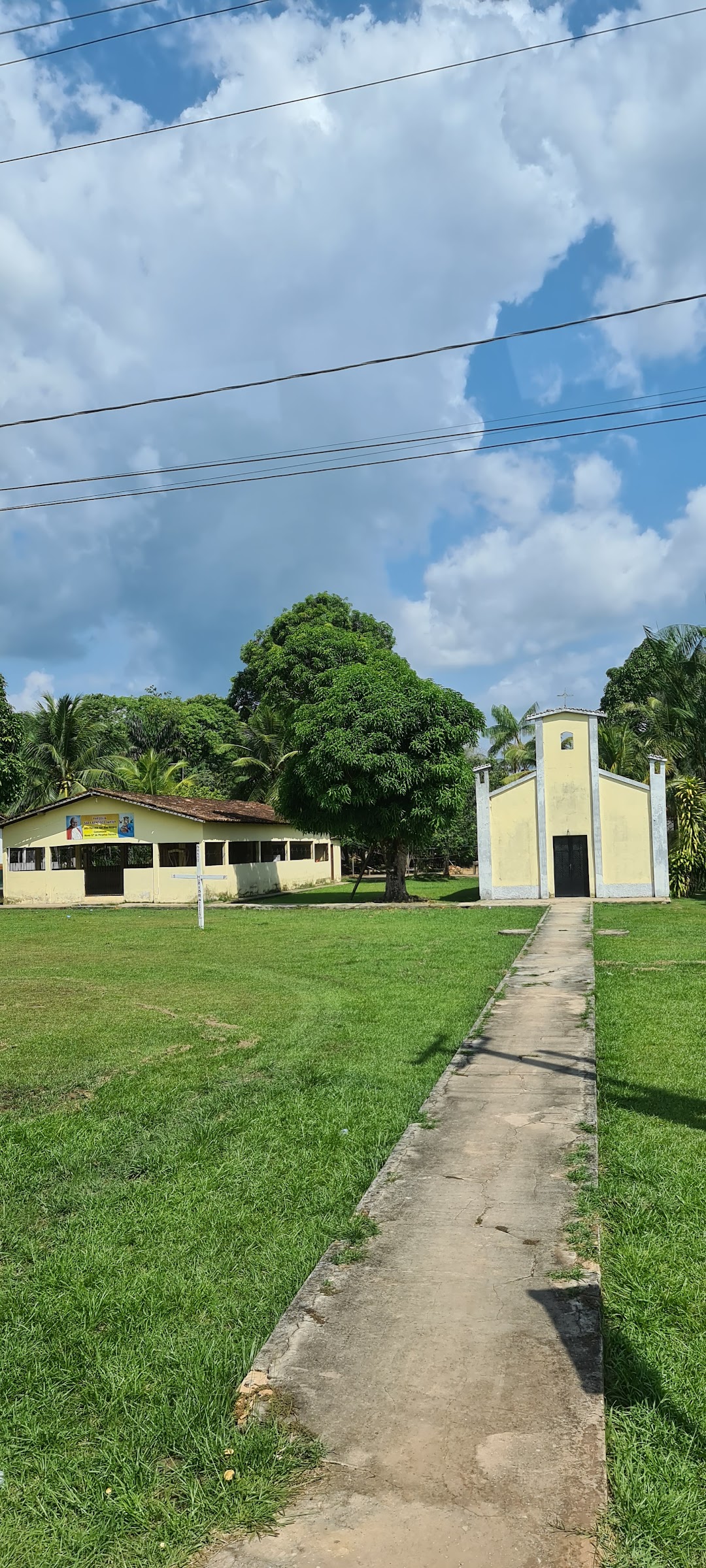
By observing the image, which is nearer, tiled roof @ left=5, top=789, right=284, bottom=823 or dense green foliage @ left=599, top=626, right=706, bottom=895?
dense green foliage @ left=599, top=626, right=706, bottom=895

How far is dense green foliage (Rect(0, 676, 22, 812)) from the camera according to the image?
32188 millimetres

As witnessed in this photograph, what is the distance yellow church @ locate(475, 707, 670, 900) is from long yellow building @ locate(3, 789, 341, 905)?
9.84m

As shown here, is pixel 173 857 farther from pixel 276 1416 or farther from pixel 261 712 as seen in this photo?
pixel 276 1416

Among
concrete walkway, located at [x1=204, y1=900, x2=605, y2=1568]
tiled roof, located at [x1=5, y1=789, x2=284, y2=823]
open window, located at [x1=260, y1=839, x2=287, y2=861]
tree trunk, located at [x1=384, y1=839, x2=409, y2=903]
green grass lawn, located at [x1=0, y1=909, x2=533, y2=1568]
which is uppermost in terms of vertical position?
tiled roof, located at [x1=5, y1=789, x2=284, y2=823]

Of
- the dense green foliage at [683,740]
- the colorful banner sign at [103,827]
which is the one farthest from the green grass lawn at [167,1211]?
the colorful banner sign at [103,827]

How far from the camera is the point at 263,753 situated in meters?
43.1

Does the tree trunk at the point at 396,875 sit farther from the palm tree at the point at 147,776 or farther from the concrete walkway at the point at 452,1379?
the concrete walkway at the point at 452,1379

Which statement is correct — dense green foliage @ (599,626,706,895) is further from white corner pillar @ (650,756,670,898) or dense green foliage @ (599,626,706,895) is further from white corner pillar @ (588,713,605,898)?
white corner pillar @ (588,713,605,898)

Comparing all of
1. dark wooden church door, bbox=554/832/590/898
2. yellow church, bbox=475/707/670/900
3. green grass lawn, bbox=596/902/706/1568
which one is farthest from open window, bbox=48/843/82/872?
green grass lawn, bbox=596/902/706/1568

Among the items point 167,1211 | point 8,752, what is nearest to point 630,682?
point 8,752

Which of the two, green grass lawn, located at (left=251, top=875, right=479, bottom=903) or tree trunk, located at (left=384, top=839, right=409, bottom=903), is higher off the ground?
tree trunk, located at (left=384, top=839, right=409, bottom=903)

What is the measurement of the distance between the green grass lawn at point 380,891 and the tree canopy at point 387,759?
81.2 inches

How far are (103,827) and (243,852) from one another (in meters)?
6.79

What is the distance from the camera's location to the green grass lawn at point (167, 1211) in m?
2.73
